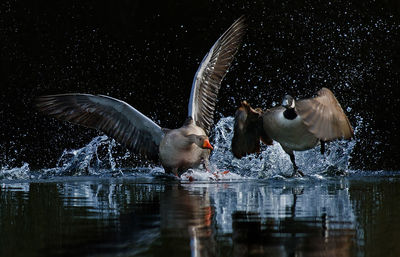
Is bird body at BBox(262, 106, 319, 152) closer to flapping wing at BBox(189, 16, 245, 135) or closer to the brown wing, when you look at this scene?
the brown wing

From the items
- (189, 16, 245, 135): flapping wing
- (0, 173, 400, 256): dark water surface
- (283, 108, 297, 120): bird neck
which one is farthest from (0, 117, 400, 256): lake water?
(189, 16, 245, 135): flapping wing

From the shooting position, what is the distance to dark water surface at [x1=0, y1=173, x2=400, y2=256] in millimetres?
3414

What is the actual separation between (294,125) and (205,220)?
10.7ft

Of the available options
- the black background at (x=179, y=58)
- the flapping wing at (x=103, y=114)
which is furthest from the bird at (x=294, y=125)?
the black background at (x=179, y=58)

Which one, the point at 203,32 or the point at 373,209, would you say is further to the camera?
the point at 203,32

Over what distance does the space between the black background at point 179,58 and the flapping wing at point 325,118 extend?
523 centimetres

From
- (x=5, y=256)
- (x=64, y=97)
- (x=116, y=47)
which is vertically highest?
(x=116, y=47)

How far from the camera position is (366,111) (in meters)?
12.5

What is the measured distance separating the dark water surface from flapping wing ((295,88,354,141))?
0.52m

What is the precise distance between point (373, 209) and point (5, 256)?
2667mm

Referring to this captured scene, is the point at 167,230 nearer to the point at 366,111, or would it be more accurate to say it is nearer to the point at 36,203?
the point at 36,203

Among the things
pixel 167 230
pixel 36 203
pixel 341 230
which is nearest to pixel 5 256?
pixel 167 230

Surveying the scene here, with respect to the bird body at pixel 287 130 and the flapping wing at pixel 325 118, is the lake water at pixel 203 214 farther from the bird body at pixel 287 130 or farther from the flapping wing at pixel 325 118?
the flapping wing at pixel 325 118

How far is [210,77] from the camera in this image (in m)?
9.31
